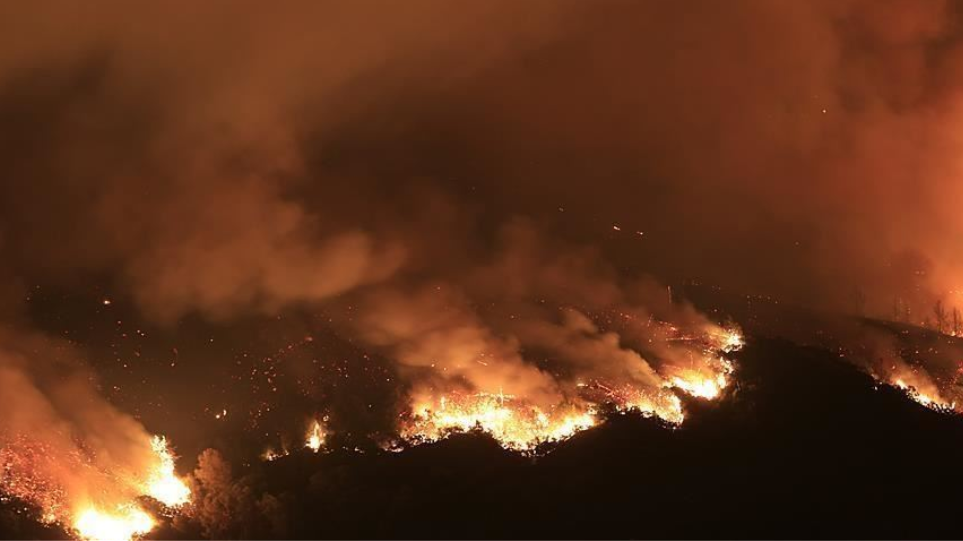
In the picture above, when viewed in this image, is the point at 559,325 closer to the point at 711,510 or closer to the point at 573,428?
the point at 573,428

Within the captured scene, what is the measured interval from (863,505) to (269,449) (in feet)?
45.0

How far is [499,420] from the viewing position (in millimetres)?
23391

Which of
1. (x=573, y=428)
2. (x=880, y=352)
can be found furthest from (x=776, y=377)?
(x=880, y=352)

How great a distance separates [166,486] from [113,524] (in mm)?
1509

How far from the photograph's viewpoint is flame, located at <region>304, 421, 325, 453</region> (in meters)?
22.8

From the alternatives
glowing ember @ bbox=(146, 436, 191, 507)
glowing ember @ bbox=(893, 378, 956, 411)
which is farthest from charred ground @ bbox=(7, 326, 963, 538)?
glowing ember @ bbox=(893, 378, 956, 411)

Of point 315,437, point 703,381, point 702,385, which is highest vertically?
point 703,381

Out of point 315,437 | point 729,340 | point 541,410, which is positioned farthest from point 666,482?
point 729,340

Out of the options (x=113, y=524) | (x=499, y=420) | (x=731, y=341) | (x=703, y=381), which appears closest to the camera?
(x=113, y=524)

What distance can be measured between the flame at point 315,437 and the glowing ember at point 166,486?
10.5ft

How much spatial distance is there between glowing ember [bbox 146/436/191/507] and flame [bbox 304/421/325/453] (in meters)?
3.19

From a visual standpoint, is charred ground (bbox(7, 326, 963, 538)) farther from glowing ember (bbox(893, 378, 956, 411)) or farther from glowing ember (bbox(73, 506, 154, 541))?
glowing ember (bbox(893, 378, 956, 411))

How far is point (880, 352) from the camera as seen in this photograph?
31969 mm

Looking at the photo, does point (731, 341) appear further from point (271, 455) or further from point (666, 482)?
point (271, 455)
